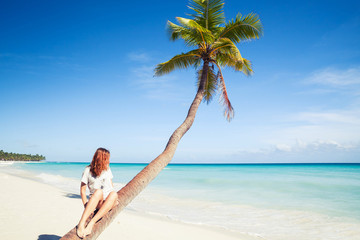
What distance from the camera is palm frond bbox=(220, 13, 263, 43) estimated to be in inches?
253

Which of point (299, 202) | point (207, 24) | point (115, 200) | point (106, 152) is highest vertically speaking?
point (207, 24)

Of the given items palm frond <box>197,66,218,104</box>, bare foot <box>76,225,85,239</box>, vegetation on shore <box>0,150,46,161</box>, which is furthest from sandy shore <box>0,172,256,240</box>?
vegetation on shore <box>0,150,46,161</box>

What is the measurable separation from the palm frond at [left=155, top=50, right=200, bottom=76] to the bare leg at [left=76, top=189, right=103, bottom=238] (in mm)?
4789

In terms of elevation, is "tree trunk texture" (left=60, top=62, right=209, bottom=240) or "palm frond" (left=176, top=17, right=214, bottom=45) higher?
"palm frond" (left=176, top=17, right=214, bottom=45)

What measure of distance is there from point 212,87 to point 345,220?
6799 millimetres

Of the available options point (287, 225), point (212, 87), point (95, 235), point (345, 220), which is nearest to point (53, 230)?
point (95, 235)

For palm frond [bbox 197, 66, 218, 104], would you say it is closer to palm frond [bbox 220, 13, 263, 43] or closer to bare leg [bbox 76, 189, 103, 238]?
palm frond [bbox 220, 13, 263, 43]

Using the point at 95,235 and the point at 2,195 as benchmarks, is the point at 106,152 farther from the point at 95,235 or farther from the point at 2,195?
the point at 2,195

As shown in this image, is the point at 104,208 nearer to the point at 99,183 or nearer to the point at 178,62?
the point at 99,183

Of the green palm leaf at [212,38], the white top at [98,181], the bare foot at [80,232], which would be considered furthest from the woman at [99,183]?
the green palm leaf at [212,38]

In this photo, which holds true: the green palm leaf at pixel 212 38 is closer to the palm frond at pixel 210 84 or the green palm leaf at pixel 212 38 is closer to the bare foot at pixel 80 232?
the palm frond at pixel 210 84

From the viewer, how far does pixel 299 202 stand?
11.6m

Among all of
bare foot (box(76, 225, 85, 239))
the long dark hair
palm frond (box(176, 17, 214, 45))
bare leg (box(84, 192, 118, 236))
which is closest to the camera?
bare foot (box(76, 225, 85, 239))

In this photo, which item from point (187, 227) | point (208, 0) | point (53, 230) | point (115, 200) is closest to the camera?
point (115, 200)
